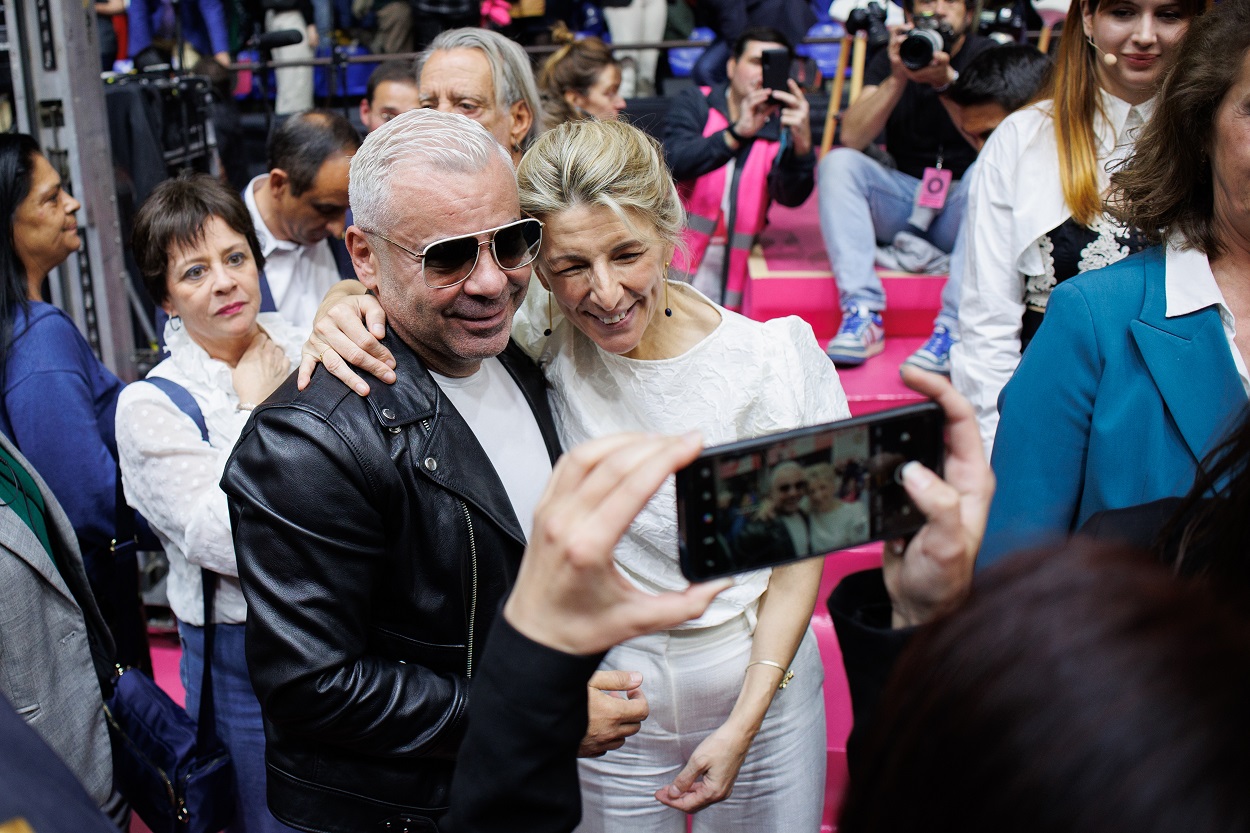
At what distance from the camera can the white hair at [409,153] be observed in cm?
150

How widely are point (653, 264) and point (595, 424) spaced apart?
28 centimetres

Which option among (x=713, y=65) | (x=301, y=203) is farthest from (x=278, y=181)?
(x=713, y=65)

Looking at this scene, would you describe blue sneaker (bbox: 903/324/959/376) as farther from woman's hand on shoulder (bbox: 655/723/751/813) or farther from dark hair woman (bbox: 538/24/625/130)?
woman's hand on shoulder (bbox: 655/723/751/813)

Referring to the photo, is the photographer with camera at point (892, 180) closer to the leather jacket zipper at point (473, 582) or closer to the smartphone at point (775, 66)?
the smartphone at point (775, 66)

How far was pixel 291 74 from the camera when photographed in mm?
6641

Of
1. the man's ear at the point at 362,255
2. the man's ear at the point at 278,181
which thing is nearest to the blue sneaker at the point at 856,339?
the man's ear at the point at 278,181

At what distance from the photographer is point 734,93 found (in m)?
4.09

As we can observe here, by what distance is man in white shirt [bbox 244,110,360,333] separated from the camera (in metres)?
2.95

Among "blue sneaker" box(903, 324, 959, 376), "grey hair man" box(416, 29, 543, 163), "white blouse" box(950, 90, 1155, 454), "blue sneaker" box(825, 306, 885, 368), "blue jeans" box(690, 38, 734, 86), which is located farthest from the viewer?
"blue jeans" box(690, 38, 734, 86)

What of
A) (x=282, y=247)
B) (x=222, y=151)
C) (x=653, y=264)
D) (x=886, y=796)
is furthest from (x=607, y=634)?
(x=222, y=151)

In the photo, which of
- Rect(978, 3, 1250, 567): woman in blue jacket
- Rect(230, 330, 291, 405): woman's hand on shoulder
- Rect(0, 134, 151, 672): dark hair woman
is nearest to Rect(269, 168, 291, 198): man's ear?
Rect(0, 134, 151, 672): dark hair woman

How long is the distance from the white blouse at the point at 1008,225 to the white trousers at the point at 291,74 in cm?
528

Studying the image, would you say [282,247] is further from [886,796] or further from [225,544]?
[886,796]

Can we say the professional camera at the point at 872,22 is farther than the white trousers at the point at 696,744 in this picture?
Yes
